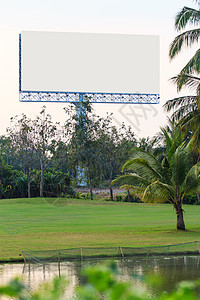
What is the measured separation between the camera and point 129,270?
14227 millimetres

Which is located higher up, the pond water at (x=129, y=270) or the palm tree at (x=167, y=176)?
the palm tree at (x=167, y=176)

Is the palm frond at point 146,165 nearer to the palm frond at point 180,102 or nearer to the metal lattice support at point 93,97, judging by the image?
the palm frond at point 180,102

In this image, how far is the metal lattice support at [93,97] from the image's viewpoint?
69188 millimetres

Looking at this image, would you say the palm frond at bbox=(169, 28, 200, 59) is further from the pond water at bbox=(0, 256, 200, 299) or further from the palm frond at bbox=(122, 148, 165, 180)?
the pond water at bbox=(0, 256, 200, 299)

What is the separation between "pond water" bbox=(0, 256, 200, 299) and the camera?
1302cm

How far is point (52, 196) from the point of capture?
185 feet

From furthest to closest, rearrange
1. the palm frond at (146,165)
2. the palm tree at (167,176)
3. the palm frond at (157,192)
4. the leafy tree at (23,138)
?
1. the leafy tree at (23,138)
2. the palm frond at (146,165)
3. the palm tree at (167,176)
4. the palm frond at (157,192)

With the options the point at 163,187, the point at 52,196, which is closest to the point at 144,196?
the point at 163,187

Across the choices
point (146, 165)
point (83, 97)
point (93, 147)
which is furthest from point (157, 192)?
point (83, 97)

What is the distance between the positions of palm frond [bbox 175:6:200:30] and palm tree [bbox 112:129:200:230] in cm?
590

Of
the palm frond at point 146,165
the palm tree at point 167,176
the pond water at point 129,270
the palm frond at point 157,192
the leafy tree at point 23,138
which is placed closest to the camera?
the pond water at point 129,270

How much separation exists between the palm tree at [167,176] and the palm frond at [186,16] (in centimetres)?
590

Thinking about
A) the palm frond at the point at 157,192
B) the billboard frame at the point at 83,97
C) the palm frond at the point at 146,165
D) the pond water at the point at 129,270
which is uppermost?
the billboard frame at the point at 83,97

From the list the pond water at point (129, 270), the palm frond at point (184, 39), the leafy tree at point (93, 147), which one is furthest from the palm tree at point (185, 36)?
the leafy tree at point (93, 147)
